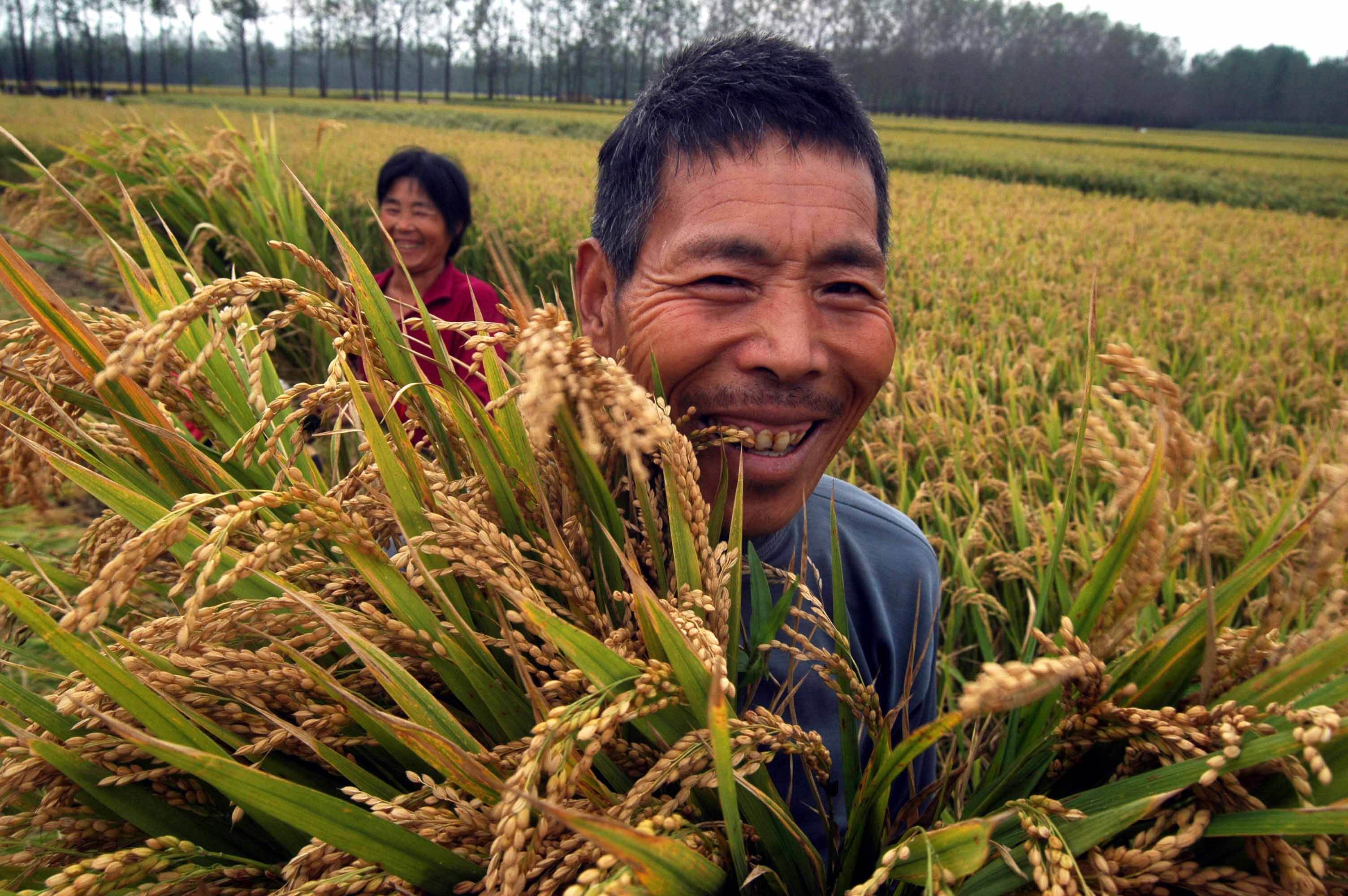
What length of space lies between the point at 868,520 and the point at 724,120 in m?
1.05

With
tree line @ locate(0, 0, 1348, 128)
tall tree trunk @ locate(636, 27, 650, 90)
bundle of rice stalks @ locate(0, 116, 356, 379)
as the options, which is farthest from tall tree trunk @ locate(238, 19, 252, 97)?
bundle of rice stalks @ locate(0, 116, 356, 379)

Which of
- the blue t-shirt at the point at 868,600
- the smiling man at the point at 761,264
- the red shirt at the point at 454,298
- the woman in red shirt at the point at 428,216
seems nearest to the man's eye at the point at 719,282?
the smiling man at the point at 761,264

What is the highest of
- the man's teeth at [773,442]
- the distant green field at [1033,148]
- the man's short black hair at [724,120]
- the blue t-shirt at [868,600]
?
the distant green field at [1033,148]

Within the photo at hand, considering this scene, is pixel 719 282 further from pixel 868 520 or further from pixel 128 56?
A: pixel 128 56

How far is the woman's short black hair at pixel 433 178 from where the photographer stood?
5.18 meters

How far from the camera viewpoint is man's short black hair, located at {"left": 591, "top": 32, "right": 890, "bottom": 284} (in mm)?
1411

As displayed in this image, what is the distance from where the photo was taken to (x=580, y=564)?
3.42ft

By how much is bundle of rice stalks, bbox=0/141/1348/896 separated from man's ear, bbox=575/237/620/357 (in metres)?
0.60

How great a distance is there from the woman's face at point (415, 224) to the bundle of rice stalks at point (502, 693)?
14.5ft

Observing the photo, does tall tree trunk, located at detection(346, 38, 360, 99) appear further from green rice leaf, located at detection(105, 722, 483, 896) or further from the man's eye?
green rice leaf, located at detection(105, 722, 483, 896)

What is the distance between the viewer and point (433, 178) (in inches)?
204

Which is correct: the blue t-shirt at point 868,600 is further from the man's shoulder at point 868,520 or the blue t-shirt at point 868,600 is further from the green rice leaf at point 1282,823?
the green rice leaf at point 1282,823

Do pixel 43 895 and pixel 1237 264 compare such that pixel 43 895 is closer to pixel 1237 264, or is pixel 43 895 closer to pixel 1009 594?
pixel 1009 594

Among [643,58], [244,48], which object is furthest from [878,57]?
[244,48]
